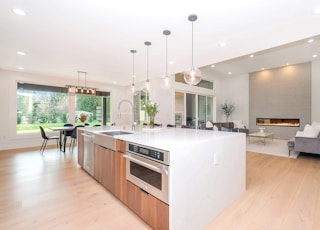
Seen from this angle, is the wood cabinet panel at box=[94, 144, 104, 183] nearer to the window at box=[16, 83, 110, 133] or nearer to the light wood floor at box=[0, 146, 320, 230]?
the light wood floor at box=[0, 146, 320, 230]

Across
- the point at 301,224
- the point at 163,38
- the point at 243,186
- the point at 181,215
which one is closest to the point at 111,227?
the point at 181,215

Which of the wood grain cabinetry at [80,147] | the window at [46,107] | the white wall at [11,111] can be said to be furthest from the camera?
the window at [46,107]

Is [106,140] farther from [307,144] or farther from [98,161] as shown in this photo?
[307,144]

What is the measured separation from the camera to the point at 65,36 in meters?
2.97

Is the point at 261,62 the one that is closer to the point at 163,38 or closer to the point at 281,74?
the point at 281,74

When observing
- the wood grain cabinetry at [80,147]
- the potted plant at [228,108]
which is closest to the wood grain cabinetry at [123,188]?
the wood grain cabinetry at [80,147]

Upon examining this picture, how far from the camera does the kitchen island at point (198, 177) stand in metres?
1.54

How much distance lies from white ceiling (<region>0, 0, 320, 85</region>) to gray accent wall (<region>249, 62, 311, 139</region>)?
18.2 ft

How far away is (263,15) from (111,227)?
3370 mm

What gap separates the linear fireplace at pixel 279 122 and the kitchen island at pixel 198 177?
7086 millimetres

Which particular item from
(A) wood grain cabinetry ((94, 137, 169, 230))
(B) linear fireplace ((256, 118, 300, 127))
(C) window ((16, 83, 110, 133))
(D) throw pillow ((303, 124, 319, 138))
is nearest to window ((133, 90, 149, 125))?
(C) window ((16, 83, 110, 133))

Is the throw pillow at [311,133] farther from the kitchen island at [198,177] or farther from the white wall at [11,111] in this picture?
the white wall at [11,111]

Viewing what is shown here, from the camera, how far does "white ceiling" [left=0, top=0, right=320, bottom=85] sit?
84.2 inches

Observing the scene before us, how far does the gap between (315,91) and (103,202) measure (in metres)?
9.05
